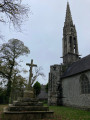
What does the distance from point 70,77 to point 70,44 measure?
478 inches

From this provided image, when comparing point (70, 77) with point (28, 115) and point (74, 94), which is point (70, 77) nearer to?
point (74, 94)

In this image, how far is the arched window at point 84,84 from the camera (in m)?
15.2

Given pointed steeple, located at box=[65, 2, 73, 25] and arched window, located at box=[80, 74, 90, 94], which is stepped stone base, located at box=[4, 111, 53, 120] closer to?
arched window, located at box=[80, 74, 90, 94]

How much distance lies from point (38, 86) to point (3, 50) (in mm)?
20942

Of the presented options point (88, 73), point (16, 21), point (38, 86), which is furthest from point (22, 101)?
point (38, 86)

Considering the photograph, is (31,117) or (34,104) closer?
(31,117)

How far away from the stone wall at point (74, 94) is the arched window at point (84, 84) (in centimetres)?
36

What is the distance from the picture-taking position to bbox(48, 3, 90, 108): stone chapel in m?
15.9

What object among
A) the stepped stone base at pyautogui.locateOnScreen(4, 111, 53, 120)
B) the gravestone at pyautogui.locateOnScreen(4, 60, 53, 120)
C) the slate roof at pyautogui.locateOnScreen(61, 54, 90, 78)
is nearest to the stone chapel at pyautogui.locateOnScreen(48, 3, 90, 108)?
the slate roof at pyautogui.locateOnScreen(61, 54, 90, 78)

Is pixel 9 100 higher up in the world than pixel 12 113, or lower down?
lower down

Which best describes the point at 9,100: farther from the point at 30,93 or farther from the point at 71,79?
the point at 30,93

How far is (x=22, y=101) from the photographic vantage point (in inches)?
306

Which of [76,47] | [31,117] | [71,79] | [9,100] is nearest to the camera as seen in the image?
[31,117]

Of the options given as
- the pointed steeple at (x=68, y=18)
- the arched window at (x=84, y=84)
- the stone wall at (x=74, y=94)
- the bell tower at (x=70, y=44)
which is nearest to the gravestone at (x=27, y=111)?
the stone wall at (x=74, y=94)
